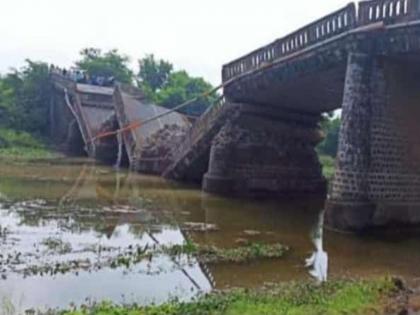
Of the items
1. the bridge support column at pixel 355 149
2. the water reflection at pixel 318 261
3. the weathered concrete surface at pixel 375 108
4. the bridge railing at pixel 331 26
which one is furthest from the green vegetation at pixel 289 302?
the bridge railing at pixel 331 26

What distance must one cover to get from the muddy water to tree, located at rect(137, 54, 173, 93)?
1714 inches

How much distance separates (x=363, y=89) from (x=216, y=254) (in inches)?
253

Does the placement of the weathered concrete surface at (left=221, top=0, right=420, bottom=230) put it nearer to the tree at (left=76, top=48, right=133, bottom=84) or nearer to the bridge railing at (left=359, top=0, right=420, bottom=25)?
the bridge railing at (left=359, top=0, right=420, bottom=25)

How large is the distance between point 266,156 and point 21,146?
23.9m

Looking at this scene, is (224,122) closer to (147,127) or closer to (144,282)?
(147,127)

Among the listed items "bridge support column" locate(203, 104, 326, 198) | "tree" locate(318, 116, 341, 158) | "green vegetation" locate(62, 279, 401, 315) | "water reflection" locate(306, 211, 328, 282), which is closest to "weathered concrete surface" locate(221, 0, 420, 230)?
"water reflection" locate(306, 211, 328, 282)

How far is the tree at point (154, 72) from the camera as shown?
63781 mm

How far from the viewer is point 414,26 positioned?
13273 millimetres

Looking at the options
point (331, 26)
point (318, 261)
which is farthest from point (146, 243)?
point (331, 26)

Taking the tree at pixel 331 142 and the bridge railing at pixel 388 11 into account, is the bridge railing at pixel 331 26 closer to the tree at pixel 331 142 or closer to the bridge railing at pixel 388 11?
the bridge railing at pixel 388 11

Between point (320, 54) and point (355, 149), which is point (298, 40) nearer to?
point (320, 54)

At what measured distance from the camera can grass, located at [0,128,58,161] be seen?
37469 mm

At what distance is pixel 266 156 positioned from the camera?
22.5 m

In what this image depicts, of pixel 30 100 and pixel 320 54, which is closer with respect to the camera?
pixel 320 54
